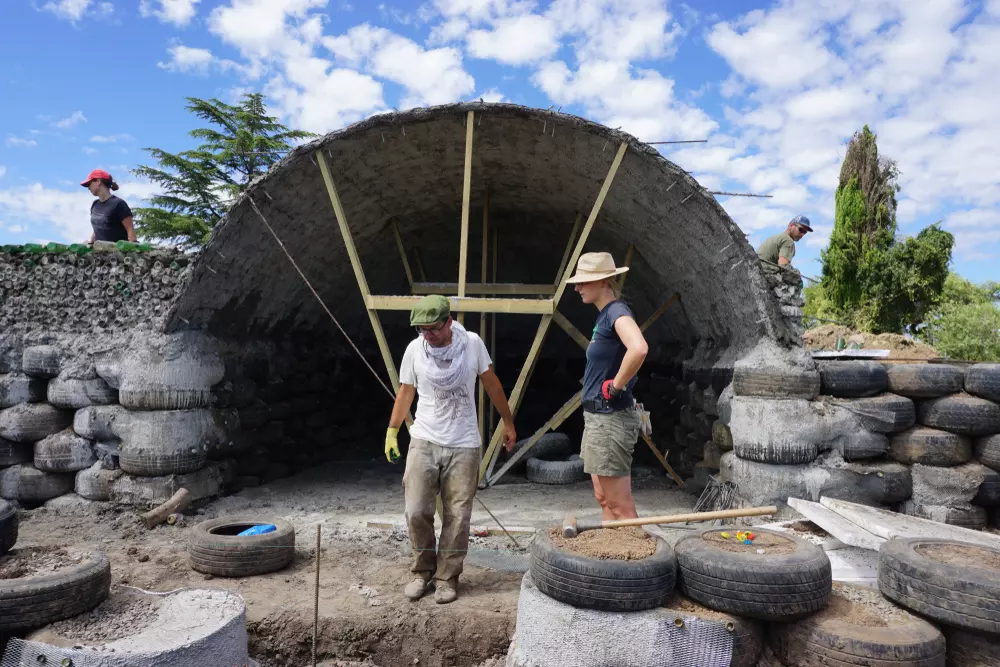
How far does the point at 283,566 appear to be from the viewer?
4.38 metres

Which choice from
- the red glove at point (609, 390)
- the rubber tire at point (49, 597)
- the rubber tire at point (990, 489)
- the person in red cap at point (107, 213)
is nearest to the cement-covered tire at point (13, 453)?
the person in red cap at point (107, 213)

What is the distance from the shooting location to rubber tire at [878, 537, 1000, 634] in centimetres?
280

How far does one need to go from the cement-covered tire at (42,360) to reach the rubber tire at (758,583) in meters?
5.80

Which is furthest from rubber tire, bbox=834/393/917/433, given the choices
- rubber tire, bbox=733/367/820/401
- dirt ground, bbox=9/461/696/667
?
dirt ground, bbox=9/461/696/667

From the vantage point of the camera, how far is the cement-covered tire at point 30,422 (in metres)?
5.89

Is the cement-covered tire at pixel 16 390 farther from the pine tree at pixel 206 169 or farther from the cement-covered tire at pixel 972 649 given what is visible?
the pine tree at pixel 206 169

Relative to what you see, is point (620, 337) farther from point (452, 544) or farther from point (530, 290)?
point (530, 290)

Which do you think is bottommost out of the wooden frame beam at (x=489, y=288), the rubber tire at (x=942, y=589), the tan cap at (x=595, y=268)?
the rubber tire at (x=942, y=589)

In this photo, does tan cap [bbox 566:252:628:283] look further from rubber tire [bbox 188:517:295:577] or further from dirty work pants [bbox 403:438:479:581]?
rubber tire [bbox 188:517:295:577]

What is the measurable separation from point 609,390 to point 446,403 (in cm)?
94

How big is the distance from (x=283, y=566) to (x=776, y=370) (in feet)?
12.6

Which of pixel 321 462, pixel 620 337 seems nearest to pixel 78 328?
pixel 321 462

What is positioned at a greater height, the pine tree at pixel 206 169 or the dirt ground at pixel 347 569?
the pine tree at pixel 206 169

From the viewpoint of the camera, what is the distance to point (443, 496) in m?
3.86
